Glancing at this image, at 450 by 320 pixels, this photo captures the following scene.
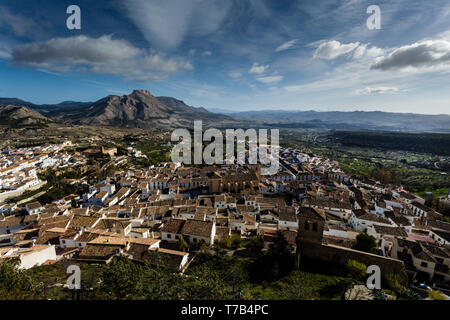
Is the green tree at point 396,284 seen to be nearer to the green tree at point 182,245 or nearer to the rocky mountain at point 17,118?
the green tree at point 182,245

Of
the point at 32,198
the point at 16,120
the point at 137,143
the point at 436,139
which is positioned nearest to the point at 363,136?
the point at 436,139

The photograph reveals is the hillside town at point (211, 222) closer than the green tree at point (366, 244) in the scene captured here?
Yes

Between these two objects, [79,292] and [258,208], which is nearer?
[79,292]

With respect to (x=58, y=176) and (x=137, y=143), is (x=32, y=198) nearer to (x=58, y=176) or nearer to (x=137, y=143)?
(x=58, y=176)

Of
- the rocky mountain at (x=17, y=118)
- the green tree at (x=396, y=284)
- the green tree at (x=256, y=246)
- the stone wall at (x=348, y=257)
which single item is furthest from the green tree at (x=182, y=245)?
the rocky mountain at (x=17, y=118)

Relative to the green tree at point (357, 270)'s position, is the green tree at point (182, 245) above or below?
below

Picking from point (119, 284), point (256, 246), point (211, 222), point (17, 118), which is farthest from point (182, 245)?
point (17, 118)
